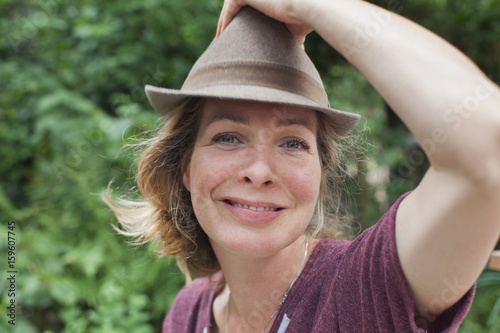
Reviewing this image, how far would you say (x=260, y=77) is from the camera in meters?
1.37

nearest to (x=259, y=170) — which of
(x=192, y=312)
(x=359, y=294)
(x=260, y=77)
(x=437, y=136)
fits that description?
(x=260, y=77)

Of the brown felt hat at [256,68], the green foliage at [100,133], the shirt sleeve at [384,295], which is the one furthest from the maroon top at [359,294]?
the green foliage at [100,133]

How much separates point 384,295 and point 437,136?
1.30ft

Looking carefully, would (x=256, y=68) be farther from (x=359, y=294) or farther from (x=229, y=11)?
(x=359, y=294)

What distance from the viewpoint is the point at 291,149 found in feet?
4.71

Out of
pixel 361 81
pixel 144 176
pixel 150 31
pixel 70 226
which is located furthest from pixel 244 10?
pixel 150 31

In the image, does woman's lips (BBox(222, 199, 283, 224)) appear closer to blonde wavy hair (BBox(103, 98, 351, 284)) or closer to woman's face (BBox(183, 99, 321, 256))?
woman's face (BBox(183, 99, 321, 256))

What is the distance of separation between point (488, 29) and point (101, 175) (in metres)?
4.02

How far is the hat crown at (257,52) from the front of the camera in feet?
4.55

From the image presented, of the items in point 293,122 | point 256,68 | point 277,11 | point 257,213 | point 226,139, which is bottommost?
point 257,213

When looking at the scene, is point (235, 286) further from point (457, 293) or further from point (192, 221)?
point (457, 293)

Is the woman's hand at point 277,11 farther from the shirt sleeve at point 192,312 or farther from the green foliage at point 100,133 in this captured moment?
the green foliage at point 100,133

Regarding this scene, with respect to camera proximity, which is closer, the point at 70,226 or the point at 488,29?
the point at 70,226

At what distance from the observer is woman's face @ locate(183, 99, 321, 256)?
4.54 ft
